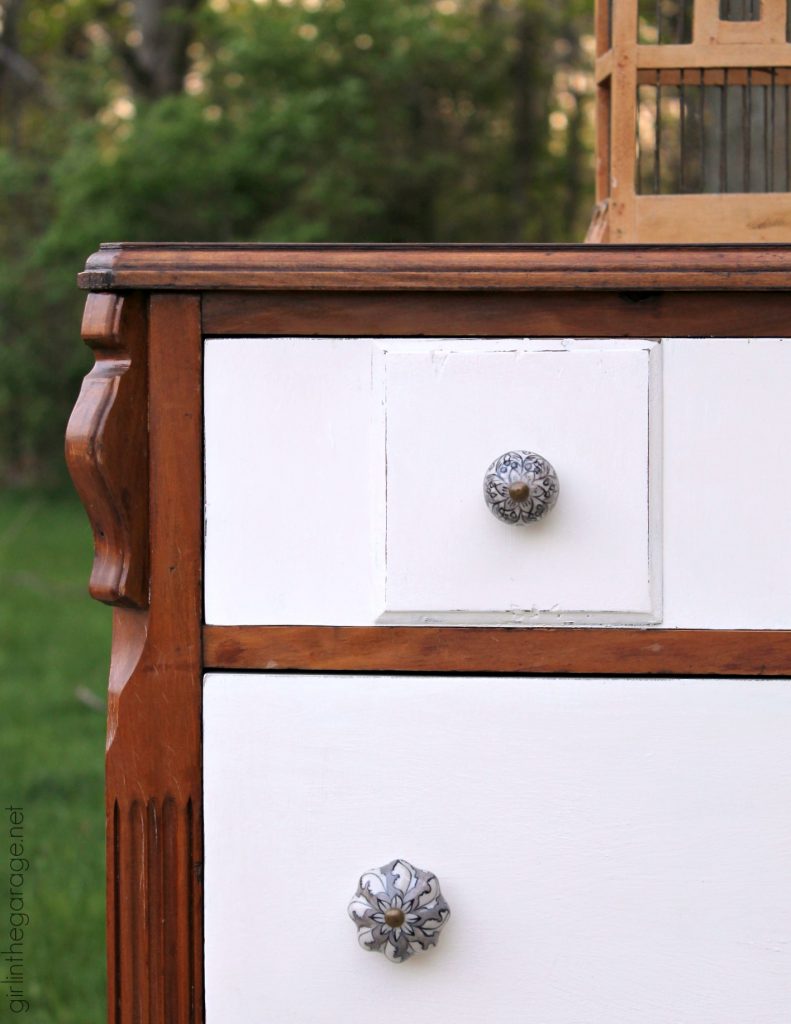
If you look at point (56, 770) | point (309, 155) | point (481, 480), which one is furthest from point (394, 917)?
point (309, 155)

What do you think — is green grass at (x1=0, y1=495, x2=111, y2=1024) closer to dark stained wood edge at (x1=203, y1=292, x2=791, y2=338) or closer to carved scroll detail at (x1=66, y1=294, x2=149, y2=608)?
carved scroll detail at (x1=66, y1=294, x2=149, y2=608)

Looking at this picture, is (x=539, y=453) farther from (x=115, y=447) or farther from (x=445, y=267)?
(x=115, y=447)

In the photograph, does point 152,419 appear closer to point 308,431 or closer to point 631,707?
point 308,431

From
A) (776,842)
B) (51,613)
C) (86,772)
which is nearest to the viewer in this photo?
(776,842)

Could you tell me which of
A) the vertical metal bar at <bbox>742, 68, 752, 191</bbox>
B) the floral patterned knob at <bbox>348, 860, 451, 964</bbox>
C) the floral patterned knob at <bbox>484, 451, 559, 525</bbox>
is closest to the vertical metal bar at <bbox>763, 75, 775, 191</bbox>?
the vertical metal bar at <bbox>742, 68, 752, 191</bbox>

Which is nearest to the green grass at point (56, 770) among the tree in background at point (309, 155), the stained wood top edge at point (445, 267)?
the stained wood top edge at point (445, 267)

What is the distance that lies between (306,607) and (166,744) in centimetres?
13

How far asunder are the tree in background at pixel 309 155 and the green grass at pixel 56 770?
270 cm

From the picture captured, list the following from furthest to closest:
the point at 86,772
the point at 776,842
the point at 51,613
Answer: the point at 51,613
the point at 86,772
the point at 776,842

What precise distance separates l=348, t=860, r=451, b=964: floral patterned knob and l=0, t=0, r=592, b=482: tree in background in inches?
233

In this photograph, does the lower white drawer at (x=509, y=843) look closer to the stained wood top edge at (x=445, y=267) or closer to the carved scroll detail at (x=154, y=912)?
the carved scroll detail at (x=154, y=912)

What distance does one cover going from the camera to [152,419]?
83 centimetres

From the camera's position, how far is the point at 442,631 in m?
0.83

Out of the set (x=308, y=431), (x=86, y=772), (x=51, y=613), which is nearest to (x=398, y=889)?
(x=308, y=431)
